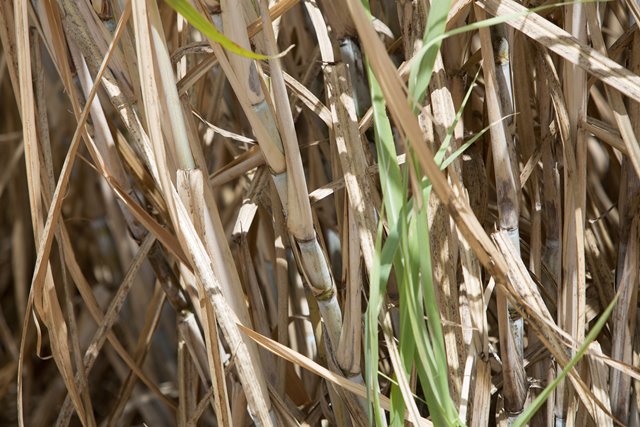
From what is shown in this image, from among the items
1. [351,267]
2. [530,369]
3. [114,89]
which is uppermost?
[114,89]

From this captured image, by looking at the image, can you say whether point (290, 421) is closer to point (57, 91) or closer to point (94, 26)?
point (94, 26)

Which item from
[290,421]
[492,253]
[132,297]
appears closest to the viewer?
[492,253]

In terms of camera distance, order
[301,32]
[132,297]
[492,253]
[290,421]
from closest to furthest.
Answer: [492,253] → [290,421] → [301,32] → [132,297]

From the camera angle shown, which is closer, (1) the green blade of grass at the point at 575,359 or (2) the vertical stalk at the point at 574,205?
(1) the green blade of grass at the point at 575,359

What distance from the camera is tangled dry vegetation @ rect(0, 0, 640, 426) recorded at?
1.00 ft

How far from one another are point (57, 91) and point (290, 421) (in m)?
0.59

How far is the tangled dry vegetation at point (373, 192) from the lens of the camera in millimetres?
305

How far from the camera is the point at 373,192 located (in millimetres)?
381

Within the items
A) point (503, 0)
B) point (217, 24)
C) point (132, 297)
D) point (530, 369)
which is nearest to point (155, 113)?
point (217, 24)

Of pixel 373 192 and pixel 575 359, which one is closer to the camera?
pixel 575 359

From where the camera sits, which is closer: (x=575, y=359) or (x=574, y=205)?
(x=575, y=359)

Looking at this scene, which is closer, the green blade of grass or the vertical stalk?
the green blade of grass

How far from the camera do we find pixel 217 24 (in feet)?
1.07

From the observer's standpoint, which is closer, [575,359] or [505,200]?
[575,359]
